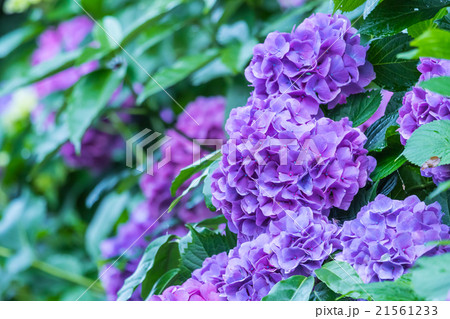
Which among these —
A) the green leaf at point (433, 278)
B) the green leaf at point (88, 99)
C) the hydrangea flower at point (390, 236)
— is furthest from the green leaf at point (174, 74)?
the green leaf at point (433, 278)

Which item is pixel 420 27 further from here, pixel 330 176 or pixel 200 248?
pixel 200 248

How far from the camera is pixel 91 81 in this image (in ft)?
3.80

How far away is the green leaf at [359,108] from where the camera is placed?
598mm

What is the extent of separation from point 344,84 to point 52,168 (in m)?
1.33

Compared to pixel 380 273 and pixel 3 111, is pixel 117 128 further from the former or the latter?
pixel 380 273

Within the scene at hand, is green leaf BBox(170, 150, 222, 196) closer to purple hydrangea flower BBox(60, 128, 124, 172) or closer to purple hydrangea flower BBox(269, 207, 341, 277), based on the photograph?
purple hydrangea flower BBox(269, 207, 341, 277)

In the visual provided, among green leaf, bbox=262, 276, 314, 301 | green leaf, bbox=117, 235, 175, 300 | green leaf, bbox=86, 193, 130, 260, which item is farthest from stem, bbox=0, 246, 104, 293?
green leaf, bbox=262, 276, 314, 301

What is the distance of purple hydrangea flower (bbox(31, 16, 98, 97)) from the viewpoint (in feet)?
5.70

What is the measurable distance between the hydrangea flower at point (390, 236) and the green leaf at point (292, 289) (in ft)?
0.12

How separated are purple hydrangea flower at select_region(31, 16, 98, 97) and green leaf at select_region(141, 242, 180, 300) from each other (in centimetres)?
104

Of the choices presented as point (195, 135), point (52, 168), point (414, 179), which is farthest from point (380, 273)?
point (52, 168)

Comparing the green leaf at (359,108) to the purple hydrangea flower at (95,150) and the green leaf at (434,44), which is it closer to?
the green leaf at (434,44)

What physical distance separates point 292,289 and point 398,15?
0.28 m

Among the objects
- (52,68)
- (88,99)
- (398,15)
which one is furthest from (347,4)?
(52,68)
